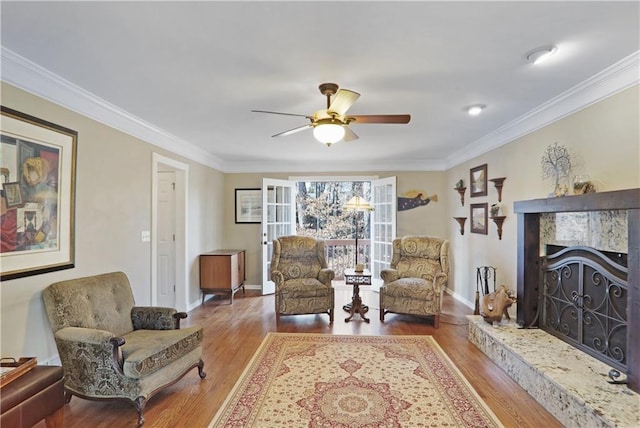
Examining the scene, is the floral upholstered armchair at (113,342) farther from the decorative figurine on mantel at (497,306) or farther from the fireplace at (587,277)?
the fireplace at (587,277)

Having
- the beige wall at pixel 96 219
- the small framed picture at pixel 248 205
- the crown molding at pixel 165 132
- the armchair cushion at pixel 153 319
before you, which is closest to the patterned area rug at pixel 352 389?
the armchair cushion at pixel 153 319

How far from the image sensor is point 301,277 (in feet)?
15.5

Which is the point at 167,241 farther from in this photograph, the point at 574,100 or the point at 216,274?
the point at 574,100

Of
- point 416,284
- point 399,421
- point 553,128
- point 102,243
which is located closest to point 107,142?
point 102,243

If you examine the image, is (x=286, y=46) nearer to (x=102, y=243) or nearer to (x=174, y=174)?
(x=102, y=243)

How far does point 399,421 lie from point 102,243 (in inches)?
115

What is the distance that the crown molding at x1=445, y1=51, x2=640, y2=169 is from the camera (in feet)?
7.65

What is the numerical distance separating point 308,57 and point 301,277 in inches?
123

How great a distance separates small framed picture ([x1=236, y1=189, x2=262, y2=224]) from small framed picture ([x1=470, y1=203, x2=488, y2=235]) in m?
3.66

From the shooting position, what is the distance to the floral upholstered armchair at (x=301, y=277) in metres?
4.32

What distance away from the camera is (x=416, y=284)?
434 cm

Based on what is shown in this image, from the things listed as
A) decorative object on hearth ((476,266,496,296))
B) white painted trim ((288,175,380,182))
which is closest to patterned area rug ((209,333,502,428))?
decorative object on hearth ((476,266,496,296))

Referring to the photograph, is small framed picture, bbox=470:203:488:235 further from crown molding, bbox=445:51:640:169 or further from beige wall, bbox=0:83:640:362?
crown molding, bbox=445:51:640:169

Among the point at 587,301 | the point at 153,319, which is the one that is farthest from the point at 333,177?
the point at 587,301
